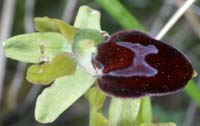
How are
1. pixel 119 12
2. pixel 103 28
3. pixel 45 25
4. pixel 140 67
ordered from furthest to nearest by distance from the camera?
pixel 103 28, pixel 119 12, pixel 45 25, pixel 140 67

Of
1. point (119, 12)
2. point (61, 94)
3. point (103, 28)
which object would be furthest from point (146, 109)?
point (103, 28)

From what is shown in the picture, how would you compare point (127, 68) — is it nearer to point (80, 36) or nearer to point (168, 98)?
point (80, 36)

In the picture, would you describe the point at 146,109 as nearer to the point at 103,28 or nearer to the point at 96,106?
the point at 96,106

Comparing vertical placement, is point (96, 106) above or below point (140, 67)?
below

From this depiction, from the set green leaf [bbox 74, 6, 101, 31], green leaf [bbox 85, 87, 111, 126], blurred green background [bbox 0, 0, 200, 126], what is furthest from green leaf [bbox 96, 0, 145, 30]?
blurred green background [bbox 0, 0, 200, 126]

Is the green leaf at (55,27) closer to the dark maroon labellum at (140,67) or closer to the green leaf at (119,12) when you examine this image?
the dark maroon labellum at (140,67)

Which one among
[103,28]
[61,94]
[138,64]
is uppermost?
[138,64]

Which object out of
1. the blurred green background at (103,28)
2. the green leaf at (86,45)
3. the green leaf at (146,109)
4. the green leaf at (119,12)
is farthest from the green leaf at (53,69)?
the blurred green background at (103,28)

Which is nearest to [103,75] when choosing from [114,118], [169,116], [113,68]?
[113,68]
